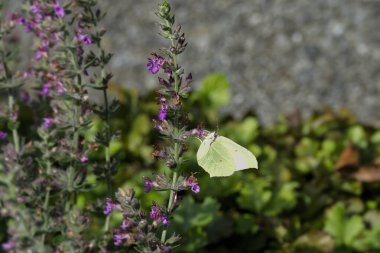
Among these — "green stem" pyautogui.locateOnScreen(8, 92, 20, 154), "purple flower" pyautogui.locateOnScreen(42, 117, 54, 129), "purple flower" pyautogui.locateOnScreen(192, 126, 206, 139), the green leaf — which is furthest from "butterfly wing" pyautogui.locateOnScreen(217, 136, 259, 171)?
the green leaf

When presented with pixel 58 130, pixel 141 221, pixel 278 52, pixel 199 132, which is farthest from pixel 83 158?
pixel 278 52

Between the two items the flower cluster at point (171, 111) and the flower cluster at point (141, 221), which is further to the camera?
the flower cluster at point (141, 221)

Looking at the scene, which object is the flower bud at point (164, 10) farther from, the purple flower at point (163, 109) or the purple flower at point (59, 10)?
the purple flower at point (59, 10)

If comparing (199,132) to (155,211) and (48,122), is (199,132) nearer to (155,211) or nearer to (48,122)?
(155,211)

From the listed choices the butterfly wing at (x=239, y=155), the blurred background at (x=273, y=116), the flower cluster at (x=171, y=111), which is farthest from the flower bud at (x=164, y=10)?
the blurred background at (x=273, y=116)

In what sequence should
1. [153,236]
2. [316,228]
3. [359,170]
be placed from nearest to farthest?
1. [153,236]
2. [316,228]
3. [359,170]

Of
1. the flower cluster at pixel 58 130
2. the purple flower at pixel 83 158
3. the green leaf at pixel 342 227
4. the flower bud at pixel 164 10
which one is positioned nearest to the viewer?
the flower bud at pixel 164 10

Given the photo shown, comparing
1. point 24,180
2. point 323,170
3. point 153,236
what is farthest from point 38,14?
point 323,170

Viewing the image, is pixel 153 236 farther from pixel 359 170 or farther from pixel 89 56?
pixel 359 170
